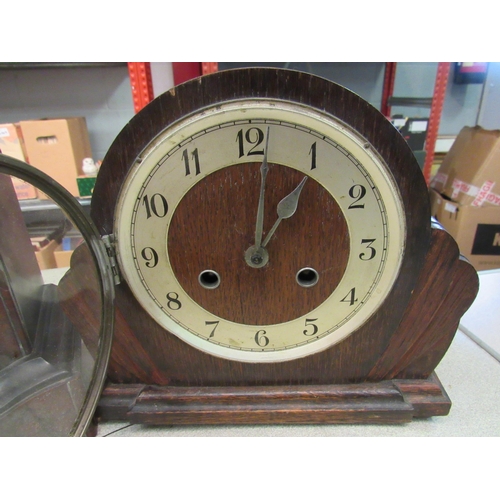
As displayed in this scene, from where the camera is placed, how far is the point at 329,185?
57 centimetres

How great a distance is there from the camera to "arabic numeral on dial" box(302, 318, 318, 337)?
66 cm

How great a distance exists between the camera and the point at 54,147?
1482 mm

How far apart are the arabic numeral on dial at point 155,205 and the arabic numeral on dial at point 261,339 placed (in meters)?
0.27

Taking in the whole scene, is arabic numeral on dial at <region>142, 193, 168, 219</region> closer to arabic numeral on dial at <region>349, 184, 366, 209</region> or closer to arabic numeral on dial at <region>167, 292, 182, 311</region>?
arabic numeral on dial at <region>167, 292, 182, 311</region>

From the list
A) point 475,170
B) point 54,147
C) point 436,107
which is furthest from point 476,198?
point 54,147

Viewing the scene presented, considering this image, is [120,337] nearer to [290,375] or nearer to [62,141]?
[290,375]

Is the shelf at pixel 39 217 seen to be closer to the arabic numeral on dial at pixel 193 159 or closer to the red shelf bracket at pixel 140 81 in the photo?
the arabic numeral on dial at pixel 193 159

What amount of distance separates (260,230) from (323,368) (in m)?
0.30

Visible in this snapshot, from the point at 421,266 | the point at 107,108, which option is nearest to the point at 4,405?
the point at 421,266

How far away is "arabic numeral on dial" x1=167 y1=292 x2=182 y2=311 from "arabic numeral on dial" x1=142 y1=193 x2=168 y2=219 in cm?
14

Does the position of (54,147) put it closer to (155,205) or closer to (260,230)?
(155,205)

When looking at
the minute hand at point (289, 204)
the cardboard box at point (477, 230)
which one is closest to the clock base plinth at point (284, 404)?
the minute hand at point (289, 204)

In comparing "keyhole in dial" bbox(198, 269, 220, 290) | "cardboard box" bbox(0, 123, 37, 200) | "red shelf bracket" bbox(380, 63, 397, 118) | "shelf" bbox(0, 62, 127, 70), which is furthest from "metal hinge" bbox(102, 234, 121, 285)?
"red shelf bracket" bbox(380, 63, 397, 118)
